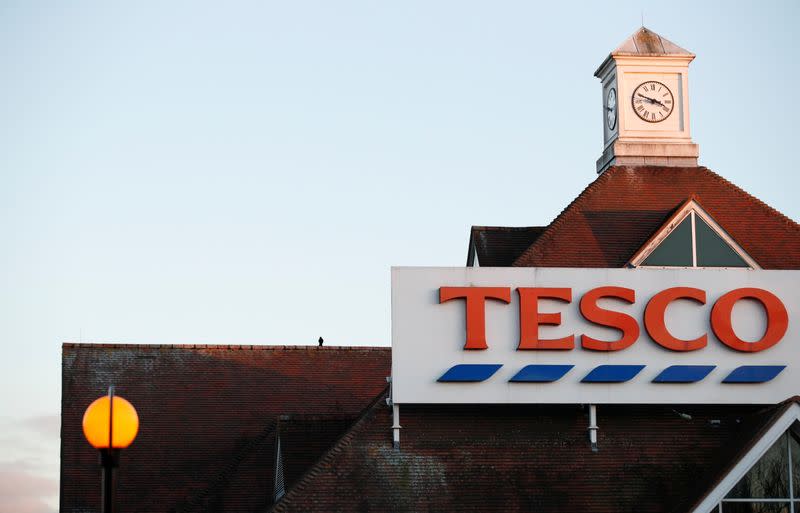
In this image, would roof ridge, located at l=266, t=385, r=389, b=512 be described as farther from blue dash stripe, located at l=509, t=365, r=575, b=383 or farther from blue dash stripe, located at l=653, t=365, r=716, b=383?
blue dash stripe, located at l=653, t=365, r=716, b=383

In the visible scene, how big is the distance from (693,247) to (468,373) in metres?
8.06

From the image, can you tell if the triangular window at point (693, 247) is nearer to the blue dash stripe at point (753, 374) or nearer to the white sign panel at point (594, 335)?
the white sign panel at point (594, 335)

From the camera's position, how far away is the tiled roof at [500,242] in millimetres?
46219

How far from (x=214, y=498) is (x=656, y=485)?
15152 mm

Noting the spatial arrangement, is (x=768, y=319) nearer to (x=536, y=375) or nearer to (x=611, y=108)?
(x=536, y=375)

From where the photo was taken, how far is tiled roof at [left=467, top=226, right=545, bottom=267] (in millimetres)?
46219

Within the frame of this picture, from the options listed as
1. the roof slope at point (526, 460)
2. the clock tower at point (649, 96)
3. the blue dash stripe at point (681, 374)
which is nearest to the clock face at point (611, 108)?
the clock tower at point (649, 96)

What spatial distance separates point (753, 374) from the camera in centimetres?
4094

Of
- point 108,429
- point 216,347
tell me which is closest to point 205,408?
point 216,347

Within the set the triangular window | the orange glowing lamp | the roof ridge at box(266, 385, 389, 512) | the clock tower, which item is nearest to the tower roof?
the clock tower

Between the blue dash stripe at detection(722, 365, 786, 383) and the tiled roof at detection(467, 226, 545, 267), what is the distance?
8334mm

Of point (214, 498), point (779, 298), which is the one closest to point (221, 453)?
point (214, 498)

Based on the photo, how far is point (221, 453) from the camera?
49.8 m

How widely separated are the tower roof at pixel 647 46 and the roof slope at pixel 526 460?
520 inches
